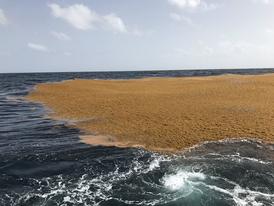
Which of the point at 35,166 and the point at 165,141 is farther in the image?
the point at 165,141

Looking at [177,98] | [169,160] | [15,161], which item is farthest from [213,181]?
[177,98]

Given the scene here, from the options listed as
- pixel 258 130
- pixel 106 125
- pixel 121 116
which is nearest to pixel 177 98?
pixel 121 116

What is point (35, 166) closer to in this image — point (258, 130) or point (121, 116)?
point (121, 116)

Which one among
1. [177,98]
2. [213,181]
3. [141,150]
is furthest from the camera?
[177,98]

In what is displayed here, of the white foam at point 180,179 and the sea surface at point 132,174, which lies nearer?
the sea surface at point 132,174

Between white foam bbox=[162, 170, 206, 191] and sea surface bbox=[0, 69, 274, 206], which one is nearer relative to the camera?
sea surface bbox=[0, 69, 274, 206]

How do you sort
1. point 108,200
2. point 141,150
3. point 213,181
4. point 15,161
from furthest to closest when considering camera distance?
point 141,150
point 15,161
point 213,181
point 108,200

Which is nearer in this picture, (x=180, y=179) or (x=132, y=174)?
(x=180, y=179)
